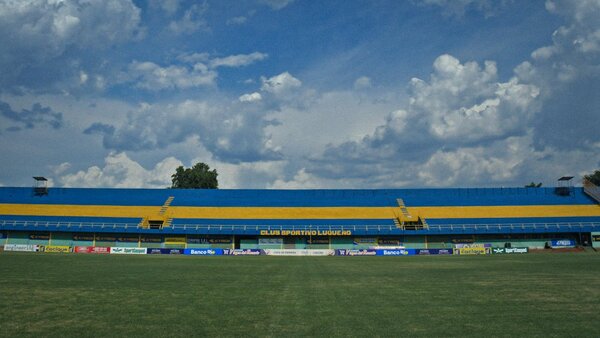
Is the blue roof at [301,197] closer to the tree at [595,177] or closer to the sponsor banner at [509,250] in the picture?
the sponsor banner at [509,250]

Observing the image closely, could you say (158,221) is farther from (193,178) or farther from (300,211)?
(193,178)

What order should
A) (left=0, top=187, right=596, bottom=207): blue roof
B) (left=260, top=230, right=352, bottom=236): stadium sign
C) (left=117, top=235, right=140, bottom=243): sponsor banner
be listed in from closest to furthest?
1. (left=260, top=230, right=352, bottom=236): stadium sign
2. (left=117, top=235, right=140, bottom=243): sponsor banner
3. (left=0, top=187, right=596, bottom=207): blue roof

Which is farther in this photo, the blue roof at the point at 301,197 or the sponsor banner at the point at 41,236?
the blue roof at the point at 301,197

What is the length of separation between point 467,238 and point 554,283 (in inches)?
1818

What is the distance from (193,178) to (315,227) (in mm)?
50681

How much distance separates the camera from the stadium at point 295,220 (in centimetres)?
6197

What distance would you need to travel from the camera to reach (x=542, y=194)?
242ft

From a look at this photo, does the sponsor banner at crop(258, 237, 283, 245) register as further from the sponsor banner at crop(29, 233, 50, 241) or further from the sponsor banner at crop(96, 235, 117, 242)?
the sponsor banner at crop(29, 233, 50, 241)

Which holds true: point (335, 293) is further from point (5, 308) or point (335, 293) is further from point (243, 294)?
point (5, 308)

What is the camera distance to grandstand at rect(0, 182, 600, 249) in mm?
62406

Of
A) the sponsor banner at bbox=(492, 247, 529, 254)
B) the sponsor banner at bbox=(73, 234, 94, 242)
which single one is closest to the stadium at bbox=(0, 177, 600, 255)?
the sponsor banner at bbox=(73, 234, 94, 242)

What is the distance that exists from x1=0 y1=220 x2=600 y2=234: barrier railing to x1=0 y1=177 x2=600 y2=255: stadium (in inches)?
5.8

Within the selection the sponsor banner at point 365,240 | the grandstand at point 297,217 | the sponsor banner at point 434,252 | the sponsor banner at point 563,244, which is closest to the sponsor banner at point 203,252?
the grandstand at point 297,217

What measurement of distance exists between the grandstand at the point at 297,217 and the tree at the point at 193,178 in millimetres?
30069
